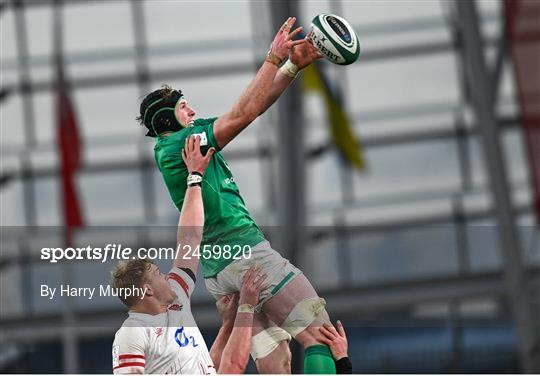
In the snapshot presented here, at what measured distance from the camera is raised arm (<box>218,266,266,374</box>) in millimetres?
5336

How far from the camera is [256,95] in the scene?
532cm

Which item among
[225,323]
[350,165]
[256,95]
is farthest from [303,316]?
[350,165]

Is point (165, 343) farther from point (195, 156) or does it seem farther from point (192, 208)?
point (195, 156)

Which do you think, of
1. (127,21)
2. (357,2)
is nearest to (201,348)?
(357,2)

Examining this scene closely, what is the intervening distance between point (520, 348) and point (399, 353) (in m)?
0.84

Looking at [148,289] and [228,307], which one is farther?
[228,307]

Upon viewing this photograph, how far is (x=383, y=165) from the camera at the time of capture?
11.2 metres

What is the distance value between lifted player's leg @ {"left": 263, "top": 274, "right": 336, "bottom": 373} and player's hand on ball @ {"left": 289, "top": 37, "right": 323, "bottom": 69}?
90 cm

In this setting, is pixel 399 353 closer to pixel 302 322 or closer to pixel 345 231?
pixel 345 231

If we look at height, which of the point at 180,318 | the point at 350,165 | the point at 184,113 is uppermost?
the point at 184,113

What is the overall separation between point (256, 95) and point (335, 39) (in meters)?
0.44

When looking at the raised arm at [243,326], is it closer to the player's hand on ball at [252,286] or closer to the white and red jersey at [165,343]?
the player's hand on ball at [252,286]

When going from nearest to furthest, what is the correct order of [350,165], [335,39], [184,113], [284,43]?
[335,39] < [284,43] < [184,113] < [350,165]

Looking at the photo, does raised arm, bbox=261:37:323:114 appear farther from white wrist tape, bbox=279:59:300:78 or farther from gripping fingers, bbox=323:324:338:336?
gripping fingers, bbox=323:324:338:336
